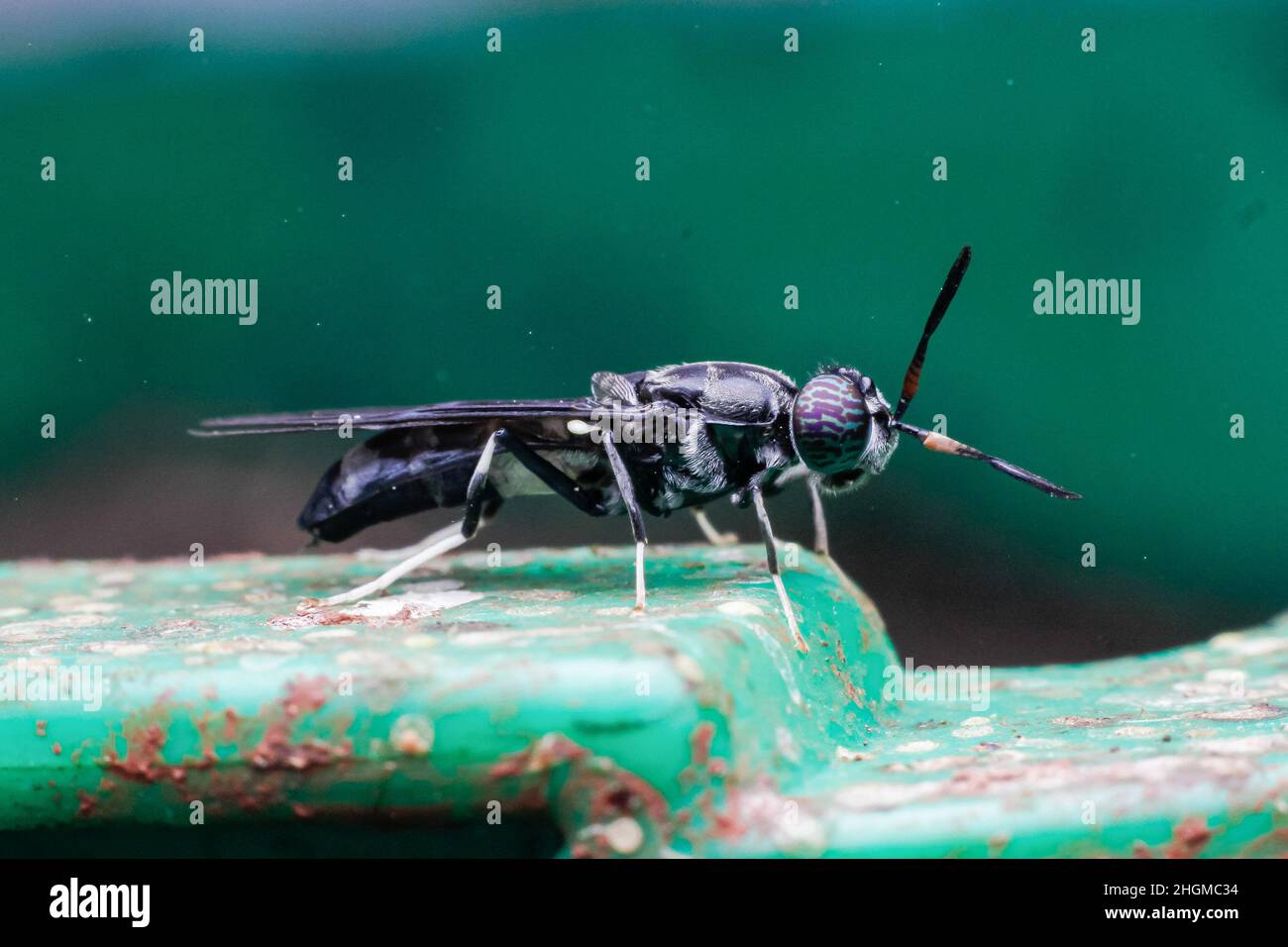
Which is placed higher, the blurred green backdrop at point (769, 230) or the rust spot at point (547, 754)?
the blurred green backdrop at point (769, 230)

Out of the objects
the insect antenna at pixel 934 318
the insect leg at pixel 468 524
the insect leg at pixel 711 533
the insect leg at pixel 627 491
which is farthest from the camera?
the insect leg at pixel 711 533

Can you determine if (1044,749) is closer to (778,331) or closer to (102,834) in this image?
(102,834)

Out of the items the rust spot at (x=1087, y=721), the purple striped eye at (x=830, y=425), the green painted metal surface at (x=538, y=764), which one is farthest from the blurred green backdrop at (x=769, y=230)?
the green painted metal surface at (x=538, y=764)

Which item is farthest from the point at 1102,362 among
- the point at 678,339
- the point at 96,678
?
the point at 96,678

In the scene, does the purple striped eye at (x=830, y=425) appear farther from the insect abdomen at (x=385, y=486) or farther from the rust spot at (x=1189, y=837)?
the rust spot at (x=1189, y=837)

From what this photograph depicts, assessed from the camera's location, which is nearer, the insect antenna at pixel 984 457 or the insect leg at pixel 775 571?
the insect leg at pixel 775 571

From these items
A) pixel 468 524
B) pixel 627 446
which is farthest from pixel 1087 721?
pixel 468 524
